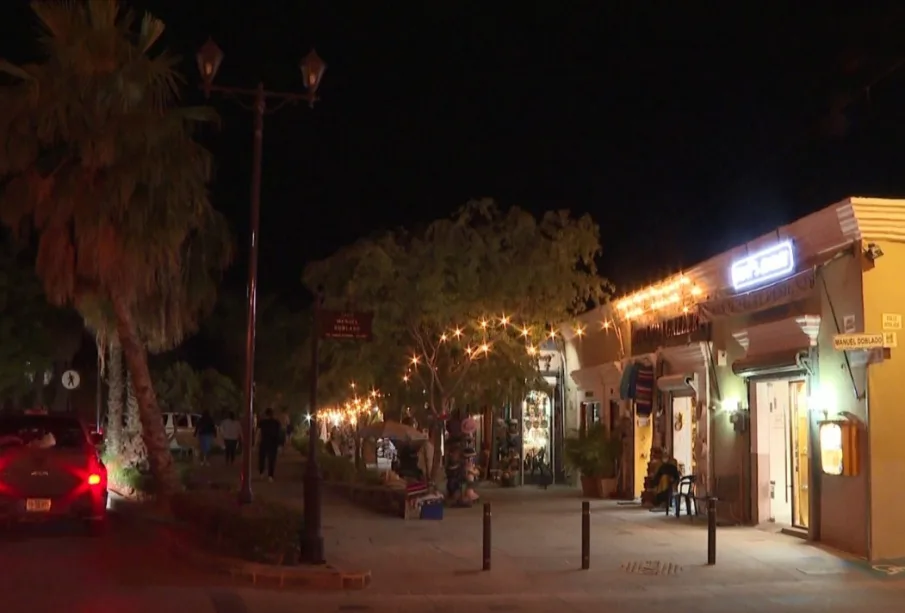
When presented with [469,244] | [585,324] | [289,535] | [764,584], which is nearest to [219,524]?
[289,535]

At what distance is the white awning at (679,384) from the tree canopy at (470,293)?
362cm

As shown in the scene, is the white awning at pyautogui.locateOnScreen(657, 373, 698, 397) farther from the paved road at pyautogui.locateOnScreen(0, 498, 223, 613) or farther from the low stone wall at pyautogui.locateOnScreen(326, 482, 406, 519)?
the paved road at pyautogui.locateOnScreen(0, 498, 223, 613)

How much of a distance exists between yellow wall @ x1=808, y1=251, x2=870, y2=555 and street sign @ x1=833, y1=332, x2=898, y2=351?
377mm

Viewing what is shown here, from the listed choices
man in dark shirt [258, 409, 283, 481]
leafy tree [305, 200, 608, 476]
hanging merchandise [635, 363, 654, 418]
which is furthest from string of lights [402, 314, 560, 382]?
man in dark shirt [258, 409, 283, 481]

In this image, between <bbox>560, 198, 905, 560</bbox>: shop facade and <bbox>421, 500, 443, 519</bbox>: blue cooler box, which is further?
<bbox>421, 500, 443, 519</bbox>: blue cooler box

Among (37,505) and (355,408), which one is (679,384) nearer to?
(37,505)

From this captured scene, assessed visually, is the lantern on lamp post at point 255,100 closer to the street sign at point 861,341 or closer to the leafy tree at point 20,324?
the street sign at point 861,341

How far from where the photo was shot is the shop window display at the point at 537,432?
30.0m

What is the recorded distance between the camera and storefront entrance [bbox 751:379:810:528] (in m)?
18.1

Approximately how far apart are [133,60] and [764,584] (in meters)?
13.2

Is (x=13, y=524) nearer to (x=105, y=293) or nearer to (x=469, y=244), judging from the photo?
(x=105, y=293)

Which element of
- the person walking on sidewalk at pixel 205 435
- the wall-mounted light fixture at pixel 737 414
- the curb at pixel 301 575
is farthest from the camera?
the person walking on sidewalk at pixel 205 435

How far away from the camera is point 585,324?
2777 centimetres

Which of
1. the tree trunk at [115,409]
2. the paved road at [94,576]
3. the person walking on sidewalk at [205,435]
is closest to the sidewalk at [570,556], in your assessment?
the paved road at [94,576]
